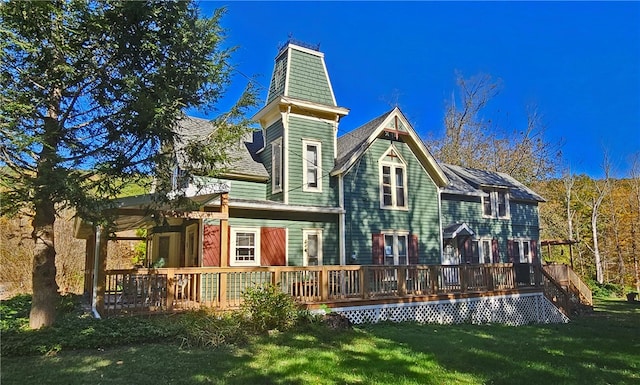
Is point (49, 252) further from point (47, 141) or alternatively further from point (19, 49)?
point (19, 49)

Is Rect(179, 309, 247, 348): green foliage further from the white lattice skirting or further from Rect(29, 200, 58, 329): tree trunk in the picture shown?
the white lattice skirting

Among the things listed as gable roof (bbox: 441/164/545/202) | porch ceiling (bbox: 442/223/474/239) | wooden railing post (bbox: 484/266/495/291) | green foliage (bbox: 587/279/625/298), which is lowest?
→ green foliage (bbox: 587/279/625/298)

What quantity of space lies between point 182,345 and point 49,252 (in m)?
3.22

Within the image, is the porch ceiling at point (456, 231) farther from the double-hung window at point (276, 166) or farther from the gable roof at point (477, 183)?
the double-hung window at point (276, 166)

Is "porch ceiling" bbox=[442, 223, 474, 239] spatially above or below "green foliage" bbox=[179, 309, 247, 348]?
above

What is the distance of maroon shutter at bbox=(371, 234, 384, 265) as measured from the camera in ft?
49.3

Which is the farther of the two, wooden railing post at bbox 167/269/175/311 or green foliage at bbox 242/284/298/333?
wooden railing post at bbox 167/269/175/311

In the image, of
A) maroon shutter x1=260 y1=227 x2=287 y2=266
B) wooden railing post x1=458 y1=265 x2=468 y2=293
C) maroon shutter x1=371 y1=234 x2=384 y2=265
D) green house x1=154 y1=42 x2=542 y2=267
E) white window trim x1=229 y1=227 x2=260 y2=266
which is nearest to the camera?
white window trim x1=229 y1=227 x2=260 y2=266

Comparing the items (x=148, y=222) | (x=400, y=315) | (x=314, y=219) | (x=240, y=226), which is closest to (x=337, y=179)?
(x=314, y=219)

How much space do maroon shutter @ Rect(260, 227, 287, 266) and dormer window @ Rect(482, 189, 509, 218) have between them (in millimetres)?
11309

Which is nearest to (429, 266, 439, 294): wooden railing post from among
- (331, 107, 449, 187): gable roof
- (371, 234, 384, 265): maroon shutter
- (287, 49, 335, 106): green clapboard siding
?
(371, 234, 384, 265): maroon shutter

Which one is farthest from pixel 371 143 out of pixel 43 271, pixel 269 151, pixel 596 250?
pixel 596 250

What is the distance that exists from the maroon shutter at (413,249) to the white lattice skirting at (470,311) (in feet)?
10.0

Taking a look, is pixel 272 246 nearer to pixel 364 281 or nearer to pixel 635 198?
pixel 364 281
